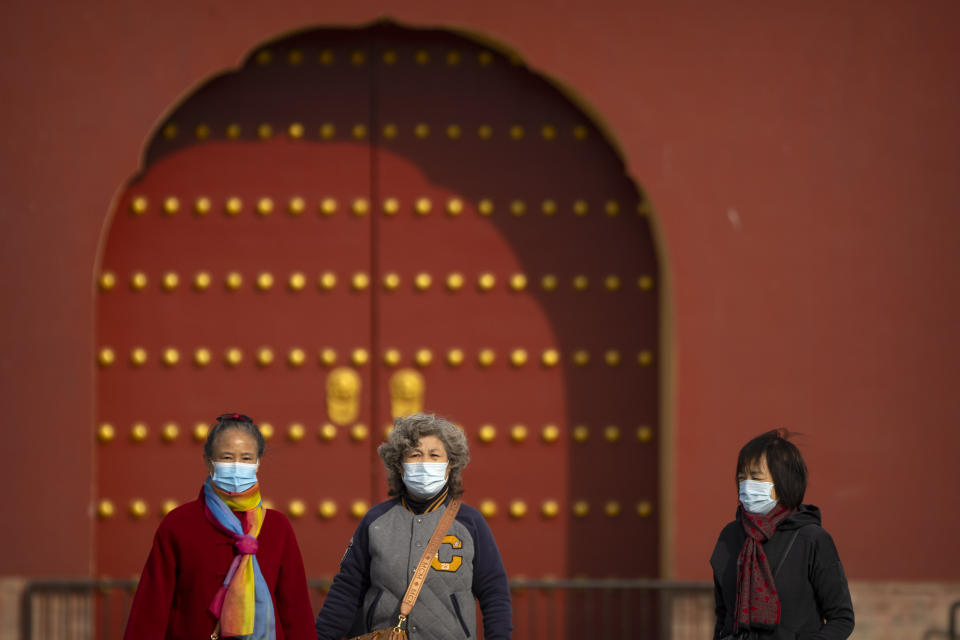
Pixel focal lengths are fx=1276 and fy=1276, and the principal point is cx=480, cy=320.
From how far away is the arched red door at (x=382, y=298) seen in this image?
6.07 meters

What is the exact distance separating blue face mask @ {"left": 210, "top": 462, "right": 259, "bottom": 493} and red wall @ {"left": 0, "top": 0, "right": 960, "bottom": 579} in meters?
2.47

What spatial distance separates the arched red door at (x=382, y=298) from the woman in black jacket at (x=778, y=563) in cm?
251

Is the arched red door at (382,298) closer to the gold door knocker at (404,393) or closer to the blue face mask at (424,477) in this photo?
the gold door knocker at (404,393)

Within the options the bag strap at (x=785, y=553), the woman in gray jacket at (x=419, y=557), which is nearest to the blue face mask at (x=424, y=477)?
the woman in gray jacket at (x=419, y=557)

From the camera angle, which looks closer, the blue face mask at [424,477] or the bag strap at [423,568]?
the bag strap at [423,568]

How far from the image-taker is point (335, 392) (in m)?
6.07

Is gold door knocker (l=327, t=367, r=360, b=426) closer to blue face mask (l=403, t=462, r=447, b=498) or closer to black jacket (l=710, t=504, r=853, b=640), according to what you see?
blue face mask (l=403, t=462, r=447, b=498)

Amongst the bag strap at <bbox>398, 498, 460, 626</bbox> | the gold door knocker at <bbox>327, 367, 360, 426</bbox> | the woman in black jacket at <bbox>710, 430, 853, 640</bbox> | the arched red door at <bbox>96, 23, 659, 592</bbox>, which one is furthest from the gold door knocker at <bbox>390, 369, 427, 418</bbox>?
the woman in black jacket at <bbox>710, 430, 853, 640</bbox>

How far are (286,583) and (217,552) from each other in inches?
9.1

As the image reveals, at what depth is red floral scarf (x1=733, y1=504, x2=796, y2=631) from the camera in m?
3.41

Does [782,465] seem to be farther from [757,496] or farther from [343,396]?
[343,396]

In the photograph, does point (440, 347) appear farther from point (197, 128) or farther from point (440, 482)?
point (440, 482)

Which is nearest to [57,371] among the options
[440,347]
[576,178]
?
[440,347]

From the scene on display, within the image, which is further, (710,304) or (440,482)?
(710,304)
